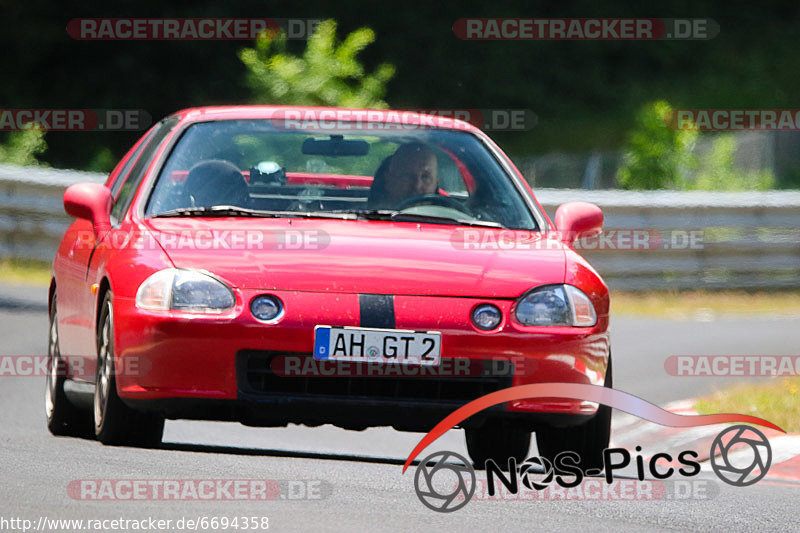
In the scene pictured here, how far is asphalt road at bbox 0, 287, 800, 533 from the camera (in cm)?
533

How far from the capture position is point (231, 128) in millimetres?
7266

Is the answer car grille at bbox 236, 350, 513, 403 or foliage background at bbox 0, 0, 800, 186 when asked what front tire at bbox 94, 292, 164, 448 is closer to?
car grille at bbox 236, 350, 513, 403

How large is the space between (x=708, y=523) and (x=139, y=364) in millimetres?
2128

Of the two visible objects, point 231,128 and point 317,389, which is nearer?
point 317,389

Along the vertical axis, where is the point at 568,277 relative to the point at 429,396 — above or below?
above

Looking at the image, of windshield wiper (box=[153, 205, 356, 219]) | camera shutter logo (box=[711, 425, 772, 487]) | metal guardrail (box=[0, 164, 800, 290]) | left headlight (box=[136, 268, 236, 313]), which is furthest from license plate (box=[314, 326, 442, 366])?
metal guardrail (box=[0, 164, 800, 290])

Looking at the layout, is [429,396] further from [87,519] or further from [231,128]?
[231,128]

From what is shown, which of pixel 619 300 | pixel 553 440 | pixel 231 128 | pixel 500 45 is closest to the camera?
pixel 553 440

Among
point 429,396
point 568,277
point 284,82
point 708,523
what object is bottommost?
point 708,523

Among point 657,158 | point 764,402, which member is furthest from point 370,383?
point 657,158

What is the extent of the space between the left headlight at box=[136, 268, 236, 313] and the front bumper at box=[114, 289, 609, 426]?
0.04 meters

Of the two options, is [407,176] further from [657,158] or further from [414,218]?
[657,158]

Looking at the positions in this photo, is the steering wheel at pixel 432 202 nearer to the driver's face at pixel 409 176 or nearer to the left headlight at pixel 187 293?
the driver's face at pixel 409 176

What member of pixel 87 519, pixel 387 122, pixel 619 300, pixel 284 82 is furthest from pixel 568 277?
pixel 284 82
